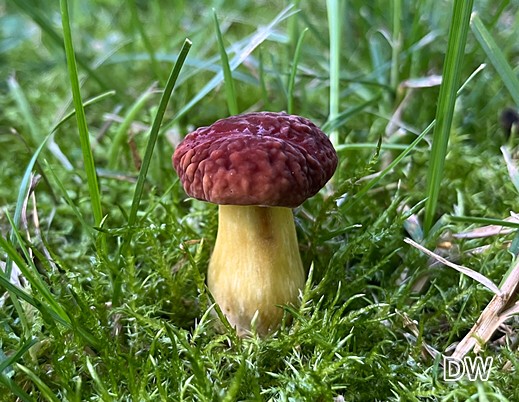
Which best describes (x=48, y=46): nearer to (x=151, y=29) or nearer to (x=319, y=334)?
(x=151, y=29)

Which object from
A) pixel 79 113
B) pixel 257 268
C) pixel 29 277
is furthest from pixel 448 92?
pixel 29 277

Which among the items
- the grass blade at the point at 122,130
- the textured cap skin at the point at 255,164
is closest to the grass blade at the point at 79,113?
the textured cap skin at the point at 255,164

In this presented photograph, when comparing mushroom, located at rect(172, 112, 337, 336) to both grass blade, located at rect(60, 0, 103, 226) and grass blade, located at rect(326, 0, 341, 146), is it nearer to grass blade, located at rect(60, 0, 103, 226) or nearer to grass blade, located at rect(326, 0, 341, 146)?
grass blade, located at rect(60, 0, 103, 226)

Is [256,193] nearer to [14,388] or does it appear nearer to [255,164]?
[255,164]

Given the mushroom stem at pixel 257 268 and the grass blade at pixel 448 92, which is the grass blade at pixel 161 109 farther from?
→ the grass blade at pixel 448 92

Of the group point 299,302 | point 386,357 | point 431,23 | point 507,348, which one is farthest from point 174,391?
point 431,23

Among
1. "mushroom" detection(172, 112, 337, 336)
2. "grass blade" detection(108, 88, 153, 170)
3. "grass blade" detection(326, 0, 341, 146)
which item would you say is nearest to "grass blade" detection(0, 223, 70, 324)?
"mushroom" detection(172, 112, 337, 336)
